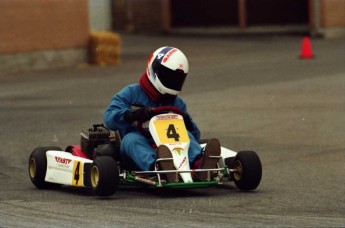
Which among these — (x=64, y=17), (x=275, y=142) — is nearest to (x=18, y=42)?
(x=64, y=17)

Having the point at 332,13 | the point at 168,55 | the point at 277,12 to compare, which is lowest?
the point at 277,12

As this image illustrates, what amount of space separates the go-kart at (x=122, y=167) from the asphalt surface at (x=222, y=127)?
0.14 meters

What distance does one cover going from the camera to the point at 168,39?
33.0 metres

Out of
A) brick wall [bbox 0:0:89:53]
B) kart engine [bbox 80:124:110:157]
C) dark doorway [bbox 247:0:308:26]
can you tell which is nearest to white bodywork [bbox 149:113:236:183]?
kart engine [bbox 80:124:110:157]

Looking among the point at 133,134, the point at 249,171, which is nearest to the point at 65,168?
the point at 133,134

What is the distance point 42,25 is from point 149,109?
600 inches

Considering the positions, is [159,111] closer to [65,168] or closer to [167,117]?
[167,117]

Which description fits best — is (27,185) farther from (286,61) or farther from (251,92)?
(286,61)

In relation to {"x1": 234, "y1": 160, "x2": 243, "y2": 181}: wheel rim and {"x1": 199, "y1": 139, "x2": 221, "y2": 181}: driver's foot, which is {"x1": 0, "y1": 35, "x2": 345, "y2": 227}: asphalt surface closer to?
{"x1": 234, "y1": 160, "x2": 243, "y2": 181}: wheel rim

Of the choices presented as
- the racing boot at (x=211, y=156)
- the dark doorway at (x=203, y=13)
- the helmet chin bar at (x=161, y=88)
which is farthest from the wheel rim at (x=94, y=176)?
the dark doorway at (x=203, y=13)

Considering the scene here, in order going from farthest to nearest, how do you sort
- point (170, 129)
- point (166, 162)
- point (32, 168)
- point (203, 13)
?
1. point (203, 13)
2. point (32, 168)
3. point (170, 129)
4. point (166, 162)

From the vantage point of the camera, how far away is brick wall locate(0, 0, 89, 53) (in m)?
23.7

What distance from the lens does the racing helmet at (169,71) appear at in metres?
9.83

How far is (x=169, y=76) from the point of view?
32.3 ft
